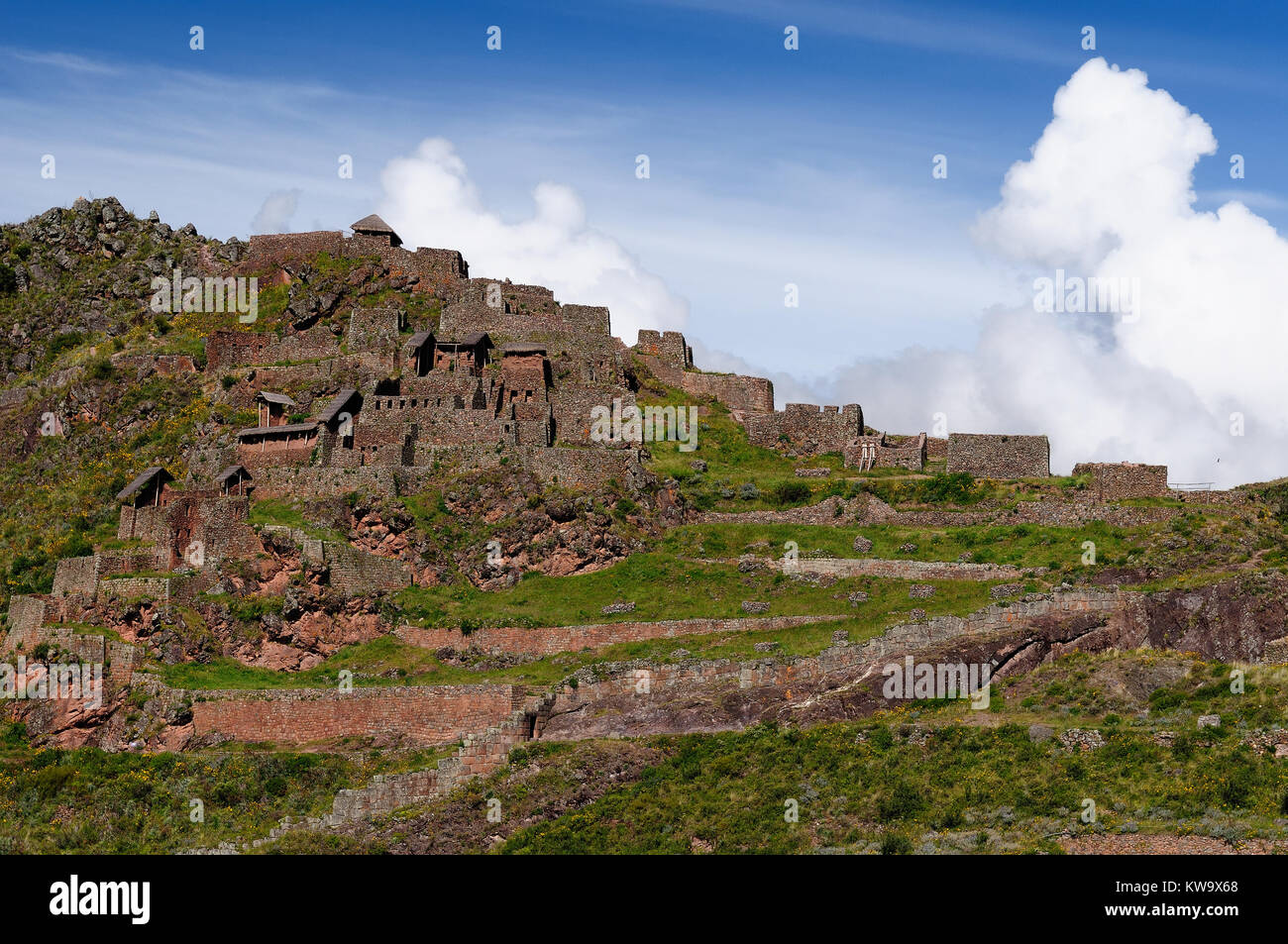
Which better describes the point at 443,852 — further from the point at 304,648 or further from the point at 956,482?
the point at 956,482

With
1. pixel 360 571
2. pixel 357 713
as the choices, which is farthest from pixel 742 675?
pixel 360 571

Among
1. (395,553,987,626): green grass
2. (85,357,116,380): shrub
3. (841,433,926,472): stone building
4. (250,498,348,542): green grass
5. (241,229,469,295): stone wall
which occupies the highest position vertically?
(241,229,469,295): stone wall

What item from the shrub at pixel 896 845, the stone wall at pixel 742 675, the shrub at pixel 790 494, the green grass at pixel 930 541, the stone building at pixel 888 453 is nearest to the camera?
the shrub at pixel 896 845

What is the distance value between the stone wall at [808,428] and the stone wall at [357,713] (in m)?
26.6

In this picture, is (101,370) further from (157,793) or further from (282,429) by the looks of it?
(157,793)

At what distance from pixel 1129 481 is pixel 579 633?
23381 millimetres

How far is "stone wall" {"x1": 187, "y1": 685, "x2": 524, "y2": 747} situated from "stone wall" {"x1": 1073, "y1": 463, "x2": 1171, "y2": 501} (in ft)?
85.9

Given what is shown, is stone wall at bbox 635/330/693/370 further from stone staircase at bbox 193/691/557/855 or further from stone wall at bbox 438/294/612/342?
stone staircase at bbox 193/691/557/855

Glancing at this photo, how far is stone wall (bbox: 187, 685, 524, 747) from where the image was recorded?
52906 mm

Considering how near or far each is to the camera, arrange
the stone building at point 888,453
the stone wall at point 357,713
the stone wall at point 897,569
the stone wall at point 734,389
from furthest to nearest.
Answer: the stone wall at point 734,389, the stone building at point 888,453, the stone wall at point 897,569, the stone wall at point 357,713

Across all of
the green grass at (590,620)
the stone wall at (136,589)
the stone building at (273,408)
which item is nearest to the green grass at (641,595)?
the green grass at (590,620)

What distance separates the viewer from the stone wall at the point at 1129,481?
213 feet

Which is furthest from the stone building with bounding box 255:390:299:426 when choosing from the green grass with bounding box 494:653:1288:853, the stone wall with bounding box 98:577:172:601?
the green grass with bounding box 494:653:1288:853

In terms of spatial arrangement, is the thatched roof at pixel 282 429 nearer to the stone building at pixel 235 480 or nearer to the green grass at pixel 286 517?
the stone building at pixel 235 480
